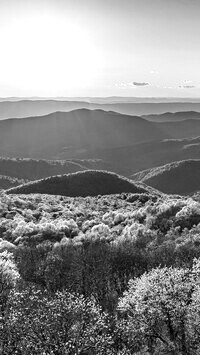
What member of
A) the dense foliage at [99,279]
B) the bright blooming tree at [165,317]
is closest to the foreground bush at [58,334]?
the dense foliage at [99,279]

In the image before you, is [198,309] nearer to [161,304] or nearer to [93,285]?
[161,304]

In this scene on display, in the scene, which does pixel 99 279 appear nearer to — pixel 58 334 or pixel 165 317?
pixel 165 317

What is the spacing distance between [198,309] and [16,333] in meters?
21.0

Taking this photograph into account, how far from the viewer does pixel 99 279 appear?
78875 mm

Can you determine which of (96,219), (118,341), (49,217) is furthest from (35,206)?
(118,341)

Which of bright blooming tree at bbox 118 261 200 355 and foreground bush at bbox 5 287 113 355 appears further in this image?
bright blooming tree at bbox 118 261 200 355

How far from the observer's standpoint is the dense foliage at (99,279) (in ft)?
148

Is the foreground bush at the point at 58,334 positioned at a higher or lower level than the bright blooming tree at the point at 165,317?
higher

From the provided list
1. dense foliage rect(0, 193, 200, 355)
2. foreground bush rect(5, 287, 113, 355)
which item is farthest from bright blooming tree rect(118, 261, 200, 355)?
foreground bush rect(5, 287, 113, 355)

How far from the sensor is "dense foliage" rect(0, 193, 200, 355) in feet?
148

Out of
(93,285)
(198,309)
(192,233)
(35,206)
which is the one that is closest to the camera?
(198,309)

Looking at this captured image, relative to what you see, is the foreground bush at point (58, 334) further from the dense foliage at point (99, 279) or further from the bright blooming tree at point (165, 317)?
the bright blooming tree at point (165, 317)

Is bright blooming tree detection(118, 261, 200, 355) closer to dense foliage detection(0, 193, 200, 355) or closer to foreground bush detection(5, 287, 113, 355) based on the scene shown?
dense foliage detection(0, 193, 200, 355)

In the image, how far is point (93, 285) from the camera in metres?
78.6
